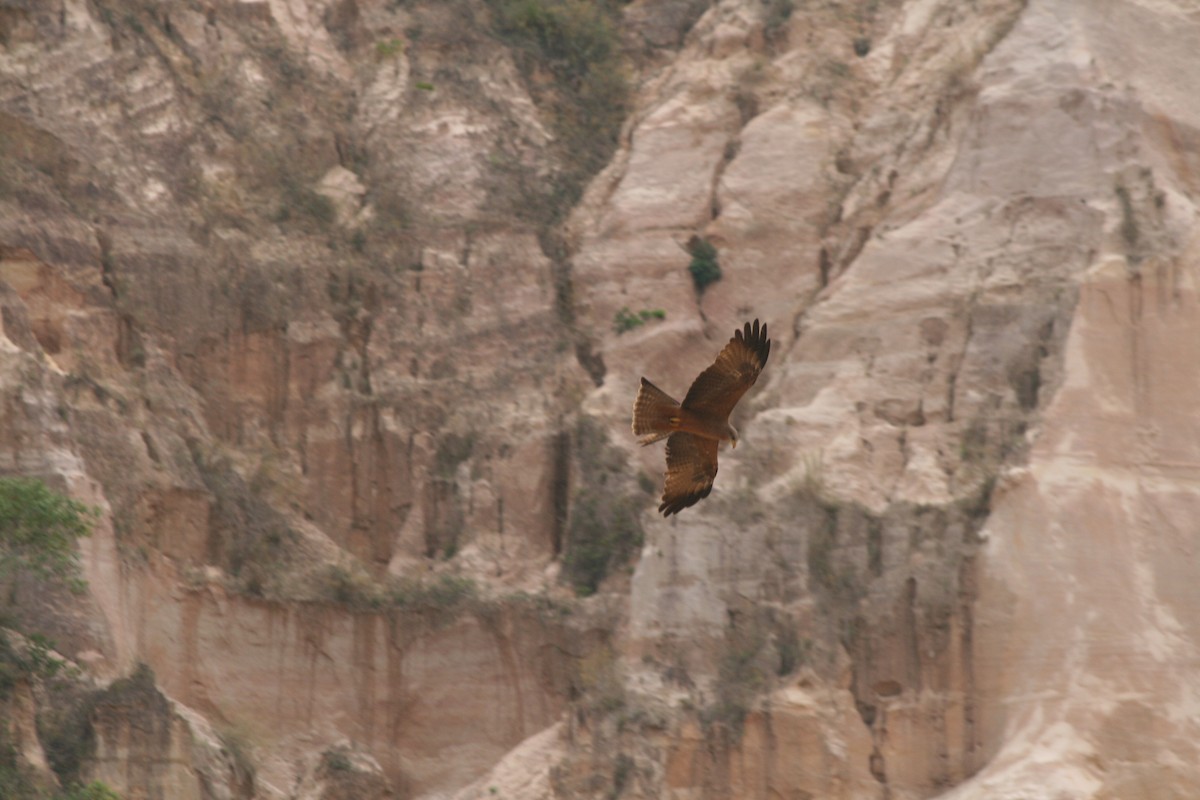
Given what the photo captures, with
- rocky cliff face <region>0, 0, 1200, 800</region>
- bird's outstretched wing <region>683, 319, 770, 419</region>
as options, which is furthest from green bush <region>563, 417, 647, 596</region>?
bird's outstretched wing <region>683, 319, 770, 419</region>

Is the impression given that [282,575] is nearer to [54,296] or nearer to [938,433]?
[54,296]

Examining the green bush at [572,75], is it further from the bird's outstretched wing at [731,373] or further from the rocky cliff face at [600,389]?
the bird's outstretched wing at [731,373]

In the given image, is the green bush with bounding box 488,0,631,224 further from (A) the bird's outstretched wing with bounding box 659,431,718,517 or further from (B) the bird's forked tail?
(B) the bird's forked tail

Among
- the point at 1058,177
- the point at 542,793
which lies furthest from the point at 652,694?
the point at 1058,177

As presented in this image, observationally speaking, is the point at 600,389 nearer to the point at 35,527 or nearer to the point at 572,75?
the point at 572,75

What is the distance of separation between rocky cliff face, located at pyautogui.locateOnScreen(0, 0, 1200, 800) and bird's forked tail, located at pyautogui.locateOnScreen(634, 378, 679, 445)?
447 inches

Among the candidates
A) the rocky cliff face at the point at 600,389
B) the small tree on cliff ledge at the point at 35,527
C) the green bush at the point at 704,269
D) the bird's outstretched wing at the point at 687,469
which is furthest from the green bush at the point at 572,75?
the bird's outstretched wing at the point at 687,469

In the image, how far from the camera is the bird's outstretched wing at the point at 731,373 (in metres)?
26.5

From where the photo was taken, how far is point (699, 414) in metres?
27.4

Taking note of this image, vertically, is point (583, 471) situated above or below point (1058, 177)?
below

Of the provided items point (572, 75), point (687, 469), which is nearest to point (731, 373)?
point (687, 469)

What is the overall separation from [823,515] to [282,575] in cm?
752

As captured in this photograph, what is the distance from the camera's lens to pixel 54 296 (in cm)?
4191

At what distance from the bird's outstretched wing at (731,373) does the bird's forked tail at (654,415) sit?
A: 167 millimetres
